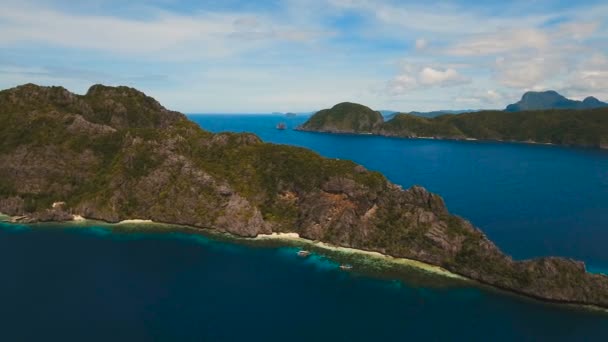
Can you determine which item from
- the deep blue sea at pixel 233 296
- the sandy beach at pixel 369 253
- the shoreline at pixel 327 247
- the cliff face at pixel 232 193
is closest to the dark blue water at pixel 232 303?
the deep blue sea at pixel 233 296

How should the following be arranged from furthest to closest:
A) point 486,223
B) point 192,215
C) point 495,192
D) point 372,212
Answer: point 495,192 < point 486,223 < point 192,215 < point 372,212

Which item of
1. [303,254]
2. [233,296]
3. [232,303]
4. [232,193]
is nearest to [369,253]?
[303,254]

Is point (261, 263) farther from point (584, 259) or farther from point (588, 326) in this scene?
point (584, 259)

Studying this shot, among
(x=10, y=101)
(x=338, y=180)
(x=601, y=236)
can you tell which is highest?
(x=10, y=101)

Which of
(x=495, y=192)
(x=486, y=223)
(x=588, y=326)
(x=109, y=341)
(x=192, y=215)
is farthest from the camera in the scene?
(x=495, y=192)

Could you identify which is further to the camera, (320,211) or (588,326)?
(320,211)

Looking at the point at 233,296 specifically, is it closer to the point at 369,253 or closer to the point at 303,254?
the point at 303,254

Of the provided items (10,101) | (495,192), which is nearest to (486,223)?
(495,192)

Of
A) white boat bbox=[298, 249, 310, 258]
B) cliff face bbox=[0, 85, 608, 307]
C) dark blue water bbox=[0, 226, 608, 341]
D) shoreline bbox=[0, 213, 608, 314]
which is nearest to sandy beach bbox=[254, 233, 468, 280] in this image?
shoreline bbox=[0, 213, 608, 314]
